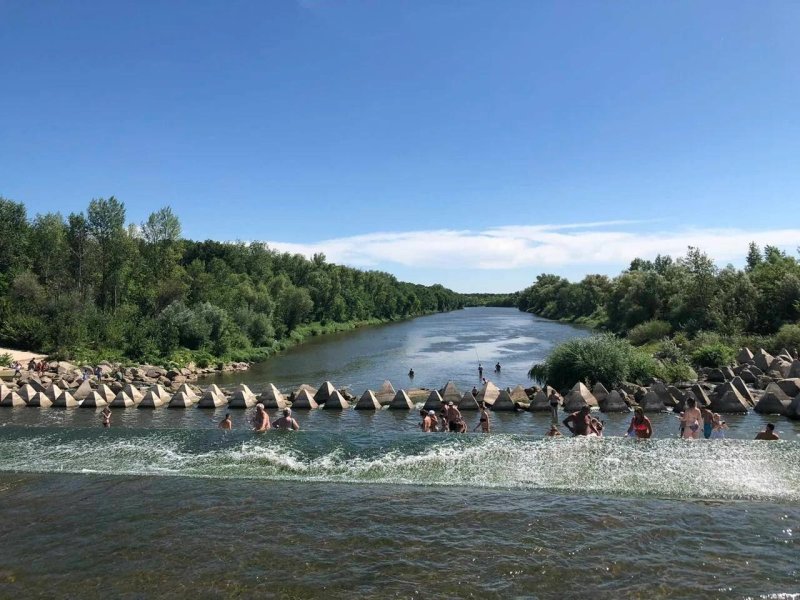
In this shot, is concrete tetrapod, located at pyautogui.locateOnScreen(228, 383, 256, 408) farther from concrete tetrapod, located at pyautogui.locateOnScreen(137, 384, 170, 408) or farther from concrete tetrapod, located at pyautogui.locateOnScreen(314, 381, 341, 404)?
concrete tetrapod, located at pyautogui.locateOnScreen(137, 384, 170, 408)

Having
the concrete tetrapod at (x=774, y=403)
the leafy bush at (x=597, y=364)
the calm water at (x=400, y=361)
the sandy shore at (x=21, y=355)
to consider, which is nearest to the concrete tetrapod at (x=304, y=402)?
the calm water at (x=400, y=361)

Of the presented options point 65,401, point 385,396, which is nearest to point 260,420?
point 385,396

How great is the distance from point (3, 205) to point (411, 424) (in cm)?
8002

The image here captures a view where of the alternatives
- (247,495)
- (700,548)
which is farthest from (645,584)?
(247,495)

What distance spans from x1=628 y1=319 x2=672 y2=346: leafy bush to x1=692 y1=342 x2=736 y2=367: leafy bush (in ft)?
54.8

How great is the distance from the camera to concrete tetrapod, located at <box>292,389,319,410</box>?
3447cm

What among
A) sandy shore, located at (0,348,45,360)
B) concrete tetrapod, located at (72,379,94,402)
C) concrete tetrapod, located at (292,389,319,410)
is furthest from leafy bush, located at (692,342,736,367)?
sandy shore, located at (0,348,45,360)

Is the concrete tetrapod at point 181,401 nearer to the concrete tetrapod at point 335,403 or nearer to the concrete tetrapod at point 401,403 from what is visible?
the concrete tetrapod at point 335,403

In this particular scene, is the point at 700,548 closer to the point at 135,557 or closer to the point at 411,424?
the point at 135,557

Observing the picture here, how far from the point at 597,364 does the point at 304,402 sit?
1947cm

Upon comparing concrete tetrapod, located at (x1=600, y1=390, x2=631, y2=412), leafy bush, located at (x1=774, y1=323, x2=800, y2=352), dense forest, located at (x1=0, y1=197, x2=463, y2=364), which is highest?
dense forest, located at (x1=0, y1=197, x2=463, y2=364)

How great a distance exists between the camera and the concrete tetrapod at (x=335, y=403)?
34188 mm

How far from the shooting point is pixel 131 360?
55.9 meters

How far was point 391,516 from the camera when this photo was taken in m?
14.7
